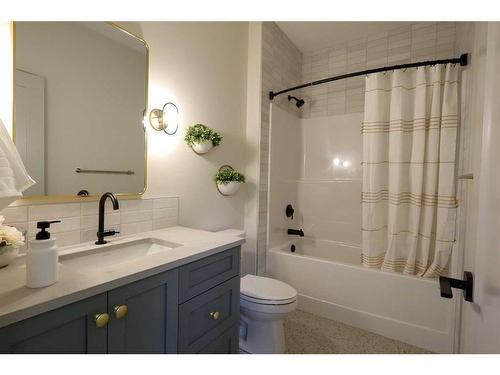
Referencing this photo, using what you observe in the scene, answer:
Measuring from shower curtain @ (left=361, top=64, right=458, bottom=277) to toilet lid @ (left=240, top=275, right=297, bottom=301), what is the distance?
0.84 meters

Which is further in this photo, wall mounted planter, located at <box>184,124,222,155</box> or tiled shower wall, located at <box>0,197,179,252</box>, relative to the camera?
wall mounted planter, located at <box>184,124,222,155</box>

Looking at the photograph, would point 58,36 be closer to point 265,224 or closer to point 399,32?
point 265,224

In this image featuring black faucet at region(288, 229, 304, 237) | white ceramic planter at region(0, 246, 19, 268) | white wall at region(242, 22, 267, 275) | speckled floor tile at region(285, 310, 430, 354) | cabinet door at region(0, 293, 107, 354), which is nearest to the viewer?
cabinet door at region(0, 293, 107, 354)

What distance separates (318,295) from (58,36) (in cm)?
239

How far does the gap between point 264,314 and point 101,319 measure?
1.00 metres

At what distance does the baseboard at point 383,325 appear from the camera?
5.32 ft

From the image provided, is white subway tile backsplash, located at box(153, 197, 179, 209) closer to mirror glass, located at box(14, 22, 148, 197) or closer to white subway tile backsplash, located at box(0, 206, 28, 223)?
mirror glass, located at box(14, 22, 148, 197)

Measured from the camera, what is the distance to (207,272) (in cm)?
106

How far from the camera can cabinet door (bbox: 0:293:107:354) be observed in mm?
547

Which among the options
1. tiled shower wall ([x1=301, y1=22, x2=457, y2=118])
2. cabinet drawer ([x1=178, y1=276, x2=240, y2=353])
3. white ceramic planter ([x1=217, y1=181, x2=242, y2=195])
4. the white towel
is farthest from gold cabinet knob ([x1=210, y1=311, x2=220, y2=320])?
tiled shower wall ([x1=301, y1=22, x2=457, y2=118])

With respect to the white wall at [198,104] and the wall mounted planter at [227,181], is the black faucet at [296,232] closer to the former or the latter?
the white wall at [198,104]

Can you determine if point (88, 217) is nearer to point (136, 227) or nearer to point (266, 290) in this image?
point (136, 227)

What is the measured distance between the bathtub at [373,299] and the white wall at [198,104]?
0.72 metres
